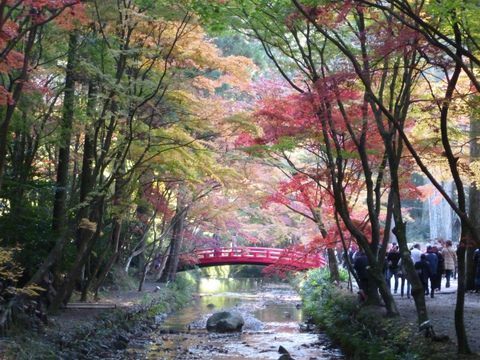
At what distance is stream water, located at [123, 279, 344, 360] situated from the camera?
12047 mm

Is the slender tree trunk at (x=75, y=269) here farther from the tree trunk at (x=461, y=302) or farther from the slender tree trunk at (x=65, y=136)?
the tree trunk at (x=461, y=302)

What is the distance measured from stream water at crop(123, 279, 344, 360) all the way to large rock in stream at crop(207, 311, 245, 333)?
9.6 inches

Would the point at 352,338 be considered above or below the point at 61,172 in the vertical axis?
below

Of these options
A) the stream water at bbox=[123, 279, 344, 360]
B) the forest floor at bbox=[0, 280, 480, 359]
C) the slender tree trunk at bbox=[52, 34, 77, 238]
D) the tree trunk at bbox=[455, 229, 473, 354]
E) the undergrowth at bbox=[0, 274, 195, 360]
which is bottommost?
the stream water at bbox=[123, 279, 344, 360]

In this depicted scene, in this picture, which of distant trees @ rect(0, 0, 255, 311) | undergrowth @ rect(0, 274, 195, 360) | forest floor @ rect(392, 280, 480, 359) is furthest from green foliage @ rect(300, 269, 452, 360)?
undergrowth @ rect(0, 274, 195, 360)

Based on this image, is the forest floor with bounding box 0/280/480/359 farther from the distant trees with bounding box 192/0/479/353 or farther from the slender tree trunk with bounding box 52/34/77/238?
the slender tree trunk with bounding box 52/34/77/238

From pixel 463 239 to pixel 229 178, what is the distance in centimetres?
1026

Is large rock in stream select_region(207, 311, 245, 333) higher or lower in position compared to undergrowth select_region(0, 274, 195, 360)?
lower

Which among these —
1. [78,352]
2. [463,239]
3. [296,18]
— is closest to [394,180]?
[463,239]

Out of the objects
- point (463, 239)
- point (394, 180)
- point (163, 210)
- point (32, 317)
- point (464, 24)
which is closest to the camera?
point (464, 24)

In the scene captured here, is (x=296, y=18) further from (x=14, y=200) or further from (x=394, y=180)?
(x=14, y=200)

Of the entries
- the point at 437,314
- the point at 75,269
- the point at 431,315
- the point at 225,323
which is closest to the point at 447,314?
the point at 437,314

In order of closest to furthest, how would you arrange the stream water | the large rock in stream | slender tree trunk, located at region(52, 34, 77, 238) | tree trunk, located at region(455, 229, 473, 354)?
tree trunk, located at region(455, 229, 473, 354)
the stream water
slender tree trunk, located at region(52, 34, 77, 238)
the large rock in stream

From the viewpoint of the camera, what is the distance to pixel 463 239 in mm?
7160
